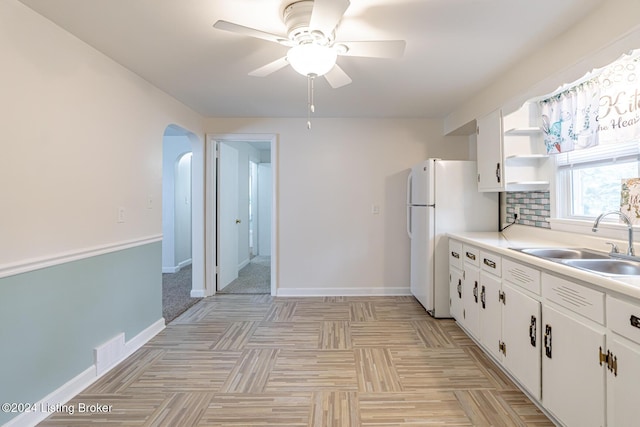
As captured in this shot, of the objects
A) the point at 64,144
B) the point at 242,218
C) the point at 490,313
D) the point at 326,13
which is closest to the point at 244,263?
the point at 242,218

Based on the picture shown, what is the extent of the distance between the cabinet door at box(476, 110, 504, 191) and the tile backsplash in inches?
13.1

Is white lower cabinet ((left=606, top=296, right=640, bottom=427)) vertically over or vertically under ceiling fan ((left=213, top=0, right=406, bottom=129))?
under

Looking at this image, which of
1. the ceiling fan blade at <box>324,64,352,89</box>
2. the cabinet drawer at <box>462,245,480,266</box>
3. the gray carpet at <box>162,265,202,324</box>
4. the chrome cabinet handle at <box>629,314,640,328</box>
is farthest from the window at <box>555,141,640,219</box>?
the gray carpet at <box>162,265,202,324</box>

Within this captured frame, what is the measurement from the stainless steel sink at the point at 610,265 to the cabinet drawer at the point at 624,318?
375mm

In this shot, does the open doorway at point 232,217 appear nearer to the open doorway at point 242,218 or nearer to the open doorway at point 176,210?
the open doorway at point 242,218

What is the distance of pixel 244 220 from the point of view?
19.3 ft

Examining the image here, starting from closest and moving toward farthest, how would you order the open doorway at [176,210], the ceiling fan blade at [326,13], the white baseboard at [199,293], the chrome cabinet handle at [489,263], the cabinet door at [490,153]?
the ceiling fan blade at [326,13]
the chrome cabinet handle at [489,263]
the cabinet door at [490,153]
the white baseboard at [199,293]
the open doorway at [176,210]

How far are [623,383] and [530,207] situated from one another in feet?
6.22

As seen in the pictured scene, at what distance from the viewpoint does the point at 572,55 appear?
6.31 ft

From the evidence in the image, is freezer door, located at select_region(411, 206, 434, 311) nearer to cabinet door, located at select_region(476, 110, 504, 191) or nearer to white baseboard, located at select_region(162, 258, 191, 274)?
cabinet door, located at select_region(476, 110, 504, 191)

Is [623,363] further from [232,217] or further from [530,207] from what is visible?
[232,217]

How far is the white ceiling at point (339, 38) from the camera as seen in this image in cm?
171

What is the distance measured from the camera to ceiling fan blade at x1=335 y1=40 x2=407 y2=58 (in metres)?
1.67

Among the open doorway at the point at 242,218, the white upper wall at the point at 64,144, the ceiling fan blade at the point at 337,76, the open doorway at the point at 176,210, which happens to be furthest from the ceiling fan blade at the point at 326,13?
the open doorway at the point at 176,210
